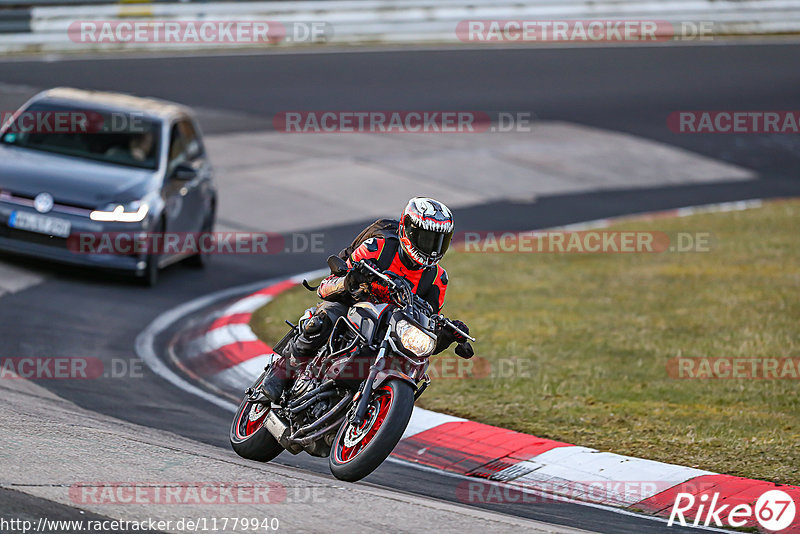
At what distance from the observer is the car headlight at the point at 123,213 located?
11727 millimetres

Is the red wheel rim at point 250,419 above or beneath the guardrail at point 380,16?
beneath

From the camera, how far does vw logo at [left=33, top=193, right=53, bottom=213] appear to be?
11.6 metres

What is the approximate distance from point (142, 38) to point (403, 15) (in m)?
6.10

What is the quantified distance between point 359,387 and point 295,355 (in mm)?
666

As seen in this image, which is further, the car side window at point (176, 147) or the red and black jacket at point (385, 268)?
the car side window at point (176, 147)

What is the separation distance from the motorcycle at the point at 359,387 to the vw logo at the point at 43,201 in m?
5.42

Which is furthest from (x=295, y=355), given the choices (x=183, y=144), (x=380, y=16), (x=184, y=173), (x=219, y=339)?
(x=380, y=16)

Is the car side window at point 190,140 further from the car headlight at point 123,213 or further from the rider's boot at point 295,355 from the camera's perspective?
the rider's boot at point 295,355

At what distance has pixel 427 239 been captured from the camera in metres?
6.29

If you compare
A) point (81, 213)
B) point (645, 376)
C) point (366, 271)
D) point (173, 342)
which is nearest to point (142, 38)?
point (81, 213)

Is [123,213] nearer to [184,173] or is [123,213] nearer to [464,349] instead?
[184,173]

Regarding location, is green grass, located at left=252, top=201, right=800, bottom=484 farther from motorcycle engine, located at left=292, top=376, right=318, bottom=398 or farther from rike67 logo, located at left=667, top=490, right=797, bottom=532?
motorcycle engine, located at left=292, top=376, right=318, bottom=398

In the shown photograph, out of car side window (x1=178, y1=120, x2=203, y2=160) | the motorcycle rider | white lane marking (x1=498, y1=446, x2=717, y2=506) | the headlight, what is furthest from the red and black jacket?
car side window (x1=178, y1=120, x2=203, y2=160)

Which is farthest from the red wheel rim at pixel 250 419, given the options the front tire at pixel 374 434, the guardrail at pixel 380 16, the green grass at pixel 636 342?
the guardrail at pixel 380 16
